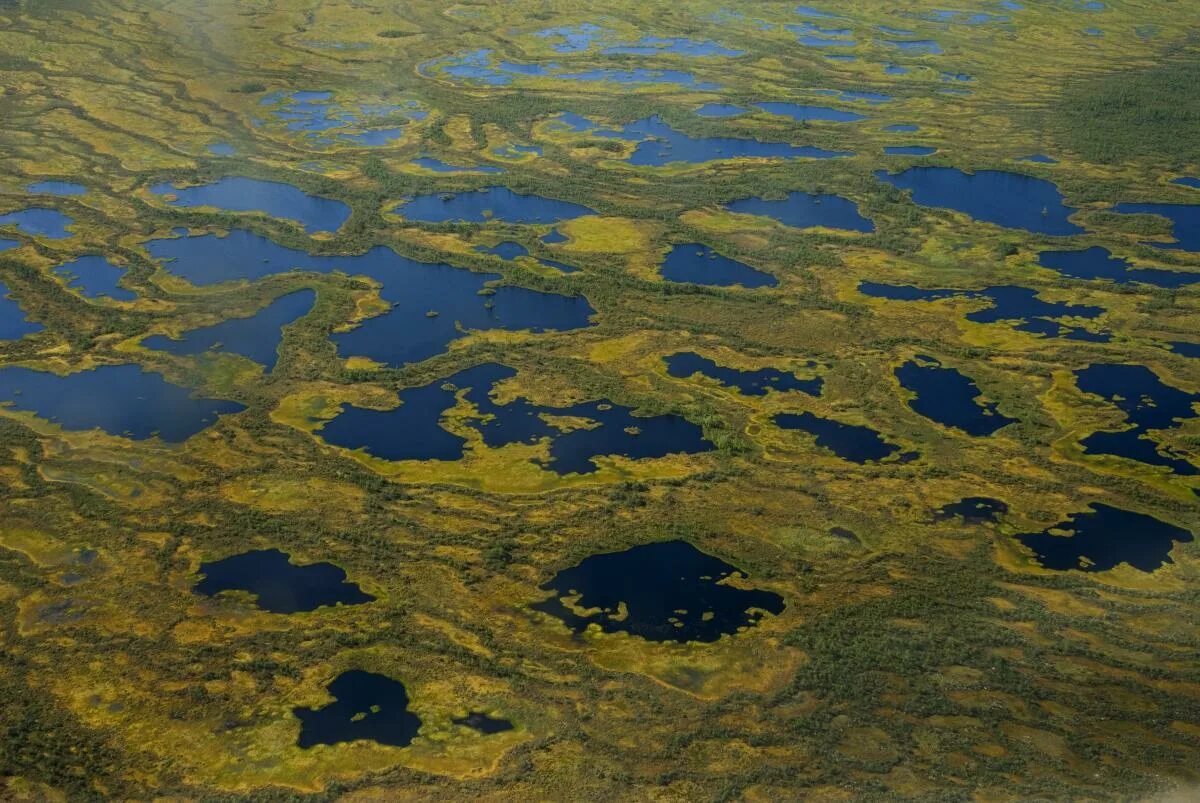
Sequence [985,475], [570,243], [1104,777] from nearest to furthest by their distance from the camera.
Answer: [1104,777] < [985,475] < [570,243]

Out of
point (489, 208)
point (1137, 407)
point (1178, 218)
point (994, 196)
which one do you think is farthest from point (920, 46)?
point (1137, 407)

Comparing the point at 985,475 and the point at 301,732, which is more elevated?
the point at 985,475

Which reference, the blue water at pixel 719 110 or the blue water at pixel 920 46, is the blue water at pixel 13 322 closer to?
the blue water at pixel 719 110

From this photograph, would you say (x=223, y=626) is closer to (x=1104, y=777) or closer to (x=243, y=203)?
(x=1104, y=777)

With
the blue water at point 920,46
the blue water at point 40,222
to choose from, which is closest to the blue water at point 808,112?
the blue water at point 920,46

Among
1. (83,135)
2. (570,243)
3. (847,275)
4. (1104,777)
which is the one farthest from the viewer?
(83,135)

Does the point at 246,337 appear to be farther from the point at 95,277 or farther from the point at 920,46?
the point at 920,46

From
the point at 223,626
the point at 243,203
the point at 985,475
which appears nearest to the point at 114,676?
the point at 223,626
